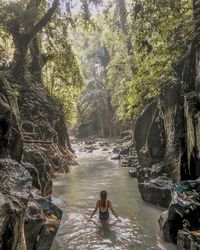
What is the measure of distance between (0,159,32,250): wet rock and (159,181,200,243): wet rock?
11.2 ft

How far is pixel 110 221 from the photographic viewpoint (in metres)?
8.52

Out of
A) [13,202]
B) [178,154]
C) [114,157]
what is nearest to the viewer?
[13,202]

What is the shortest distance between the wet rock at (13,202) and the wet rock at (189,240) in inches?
108

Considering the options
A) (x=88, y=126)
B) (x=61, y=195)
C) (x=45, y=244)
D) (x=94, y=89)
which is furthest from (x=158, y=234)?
(x=88, y=126)

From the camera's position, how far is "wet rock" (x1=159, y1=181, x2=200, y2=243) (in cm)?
620

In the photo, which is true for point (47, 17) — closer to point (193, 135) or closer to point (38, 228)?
point (193, 135)

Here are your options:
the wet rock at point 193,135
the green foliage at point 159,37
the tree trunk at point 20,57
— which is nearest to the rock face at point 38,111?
the tree trunk at point 20,57

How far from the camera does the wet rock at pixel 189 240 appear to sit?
4973mm

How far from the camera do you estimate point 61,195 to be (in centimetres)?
1203

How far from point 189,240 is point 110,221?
11.9ft

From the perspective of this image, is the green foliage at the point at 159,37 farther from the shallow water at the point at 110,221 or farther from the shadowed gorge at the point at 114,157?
the shallow water at the point at 110,221

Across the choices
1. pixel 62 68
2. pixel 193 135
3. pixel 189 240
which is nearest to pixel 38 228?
pixel 189 240

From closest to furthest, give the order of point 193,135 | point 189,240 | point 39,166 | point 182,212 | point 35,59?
point 189,240
point 182,212
point 193,135
point 39,166
point 35,59

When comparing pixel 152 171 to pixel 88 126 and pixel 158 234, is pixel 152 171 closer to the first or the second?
pixel 158 234
